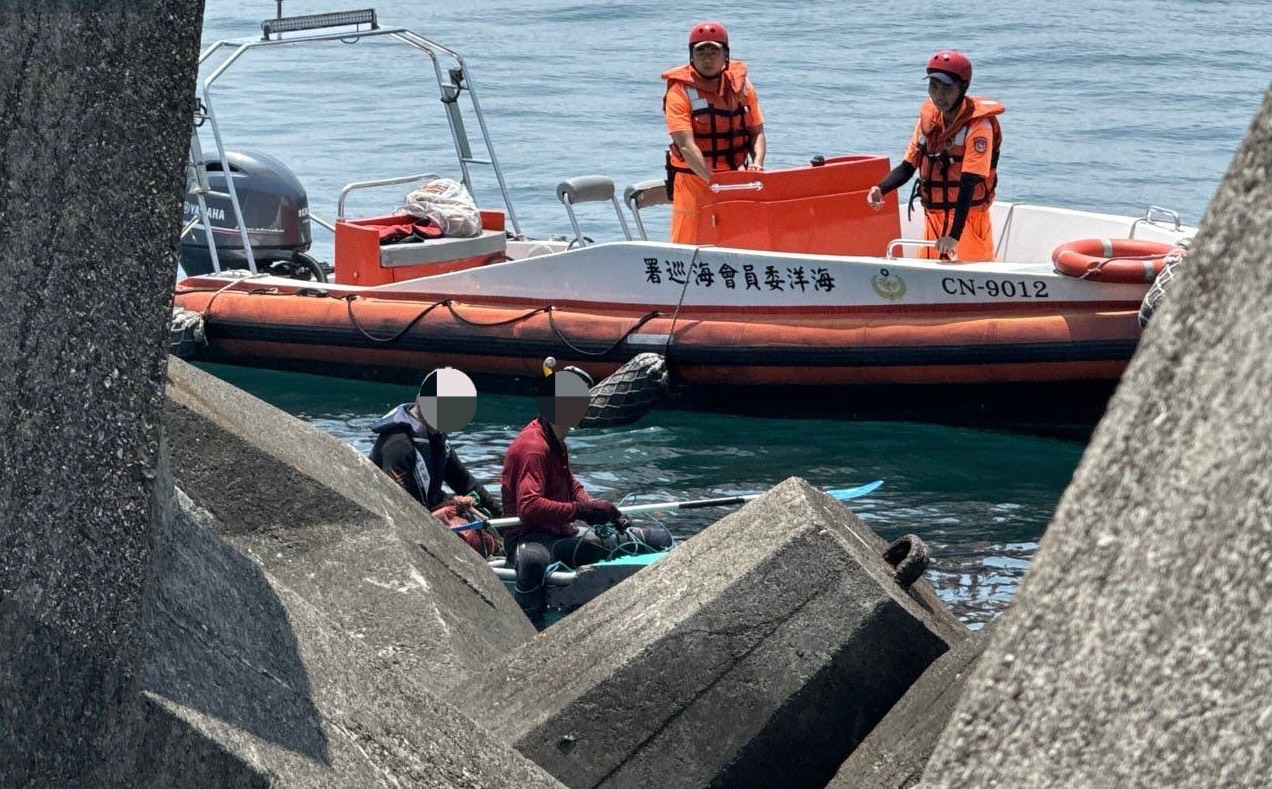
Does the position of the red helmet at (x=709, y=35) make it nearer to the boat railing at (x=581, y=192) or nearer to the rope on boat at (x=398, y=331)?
the boat railing at (x=581, y=192)

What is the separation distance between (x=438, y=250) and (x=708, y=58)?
2072 millimetres

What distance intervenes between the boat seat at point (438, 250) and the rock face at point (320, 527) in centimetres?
677

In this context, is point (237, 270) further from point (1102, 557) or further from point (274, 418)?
point (1102, 557)

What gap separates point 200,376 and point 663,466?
20.1 feet

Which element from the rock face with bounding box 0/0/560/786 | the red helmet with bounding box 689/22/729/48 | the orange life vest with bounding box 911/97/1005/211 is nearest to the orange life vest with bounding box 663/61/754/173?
the red helmet with bounding box 689/22/729/48

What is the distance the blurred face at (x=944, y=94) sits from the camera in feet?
29.3

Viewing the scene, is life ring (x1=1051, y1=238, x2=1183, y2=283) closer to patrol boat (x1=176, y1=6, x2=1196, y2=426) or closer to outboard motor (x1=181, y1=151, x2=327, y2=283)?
patrol boat (x1=176, y1=6, x2=1196, y2=426)

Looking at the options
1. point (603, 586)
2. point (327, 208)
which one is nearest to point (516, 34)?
point (327, 208)

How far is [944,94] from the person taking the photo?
29.5ft

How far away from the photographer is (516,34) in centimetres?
3139

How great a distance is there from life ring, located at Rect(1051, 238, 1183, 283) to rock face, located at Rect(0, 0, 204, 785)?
719 cm

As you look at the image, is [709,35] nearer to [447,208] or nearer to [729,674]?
[447,208]

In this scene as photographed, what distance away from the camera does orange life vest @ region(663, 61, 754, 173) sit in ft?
32.0

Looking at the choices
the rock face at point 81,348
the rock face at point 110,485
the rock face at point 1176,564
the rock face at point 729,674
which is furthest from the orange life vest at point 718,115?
the rock face at point 1176,564
